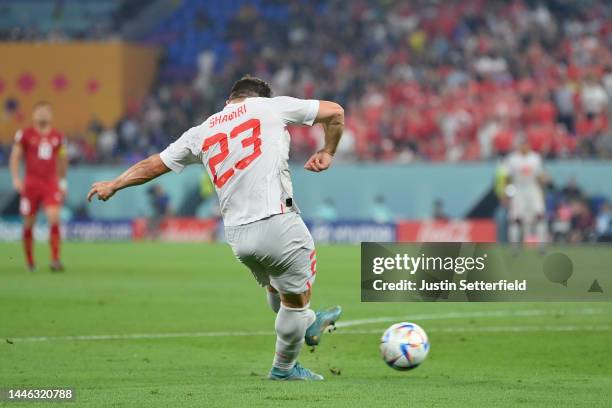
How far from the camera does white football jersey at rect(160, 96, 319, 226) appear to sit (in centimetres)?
825

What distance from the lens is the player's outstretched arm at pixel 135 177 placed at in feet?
27.1

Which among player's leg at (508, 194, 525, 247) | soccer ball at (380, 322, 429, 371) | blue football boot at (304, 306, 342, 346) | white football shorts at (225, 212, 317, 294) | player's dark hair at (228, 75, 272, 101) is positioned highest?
player's dark hair at (228, 75, 272, 101)

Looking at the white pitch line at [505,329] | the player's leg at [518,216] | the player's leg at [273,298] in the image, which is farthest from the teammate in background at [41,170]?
the player's leg at [273,298]

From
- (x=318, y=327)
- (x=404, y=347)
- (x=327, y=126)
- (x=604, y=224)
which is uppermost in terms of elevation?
(x=327, y=126)

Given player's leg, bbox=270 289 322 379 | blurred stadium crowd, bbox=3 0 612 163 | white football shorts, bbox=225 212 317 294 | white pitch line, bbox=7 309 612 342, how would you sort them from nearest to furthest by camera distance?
white football shorts, bbox=225 212 317 294, player's leg, bbox=270 289 322 379, white pitch line, bbox=7 309 612 342, blurred stadium crowd, bbox=3 0 612 163

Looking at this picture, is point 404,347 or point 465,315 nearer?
point 404,347

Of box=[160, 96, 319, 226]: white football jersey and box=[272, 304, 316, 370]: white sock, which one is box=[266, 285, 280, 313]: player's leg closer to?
box=[272, 304, 316, 370]: white sock

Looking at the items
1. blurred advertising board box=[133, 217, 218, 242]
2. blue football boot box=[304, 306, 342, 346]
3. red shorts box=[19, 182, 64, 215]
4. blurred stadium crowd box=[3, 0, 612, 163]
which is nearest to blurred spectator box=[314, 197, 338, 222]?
blurred stadium crowd box=[3, 0, 612, 163]

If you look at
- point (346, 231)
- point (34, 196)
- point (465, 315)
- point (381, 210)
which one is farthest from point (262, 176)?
point (346, 231)

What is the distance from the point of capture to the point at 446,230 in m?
31.0

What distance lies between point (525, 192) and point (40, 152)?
9907 millimetres

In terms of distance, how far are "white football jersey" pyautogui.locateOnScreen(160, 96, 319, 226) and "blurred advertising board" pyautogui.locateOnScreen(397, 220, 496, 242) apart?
22.7m

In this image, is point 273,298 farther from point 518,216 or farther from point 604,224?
point 604,224

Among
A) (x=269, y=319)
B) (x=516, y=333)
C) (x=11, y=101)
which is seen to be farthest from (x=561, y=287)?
(x=11, y=101)
